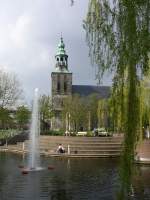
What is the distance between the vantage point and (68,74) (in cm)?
15550

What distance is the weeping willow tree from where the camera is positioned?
1151 cm

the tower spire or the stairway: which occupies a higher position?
the tower spire

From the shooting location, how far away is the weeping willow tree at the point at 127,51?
11508 mm

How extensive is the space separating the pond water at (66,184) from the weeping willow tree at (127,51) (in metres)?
12.6

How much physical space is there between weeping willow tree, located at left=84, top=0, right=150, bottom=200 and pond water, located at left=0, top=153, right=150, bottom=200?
12.6 m

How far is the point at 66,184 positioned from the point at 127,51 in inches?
774

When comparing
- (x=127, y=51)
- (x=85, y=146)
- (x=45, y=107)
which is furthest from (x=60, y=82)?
(x=127, y=51)

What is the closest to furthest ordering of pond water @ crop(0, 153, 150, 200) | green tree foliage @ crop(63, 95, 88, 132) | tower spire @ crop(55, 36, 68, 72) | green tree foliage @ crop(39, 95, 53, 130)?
1. pond water @ crop(0, 153, 150, 200)
2. green tree foliage @ crop(63, 95, 88, 132)
3. green tree foliage @ crop(39, 95, 53, 130)
4. tower spire @ crop(55, 36, 68, 72)

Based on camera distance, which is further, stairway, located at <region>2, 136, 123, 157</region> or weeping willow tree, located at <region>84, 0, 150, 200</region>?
stairway, located at <region>2, 136, 123, 157</region>

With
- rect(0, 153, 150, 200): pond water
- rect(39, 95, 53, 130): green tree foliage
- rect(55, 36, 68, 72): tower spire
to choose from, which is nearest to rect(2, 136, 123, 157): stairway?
rect(0, 153, 150, 200): pond water

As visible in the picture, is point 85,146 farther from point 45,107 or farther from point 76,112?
point 45,107

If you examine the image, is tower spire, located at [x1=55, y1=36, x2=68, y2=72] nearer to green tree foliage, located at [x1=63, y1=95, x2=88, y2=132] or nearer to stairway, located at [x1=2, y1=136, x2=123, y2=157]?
green tree foliage, located at [x1=63, y1=95, x2=88, y2=132]

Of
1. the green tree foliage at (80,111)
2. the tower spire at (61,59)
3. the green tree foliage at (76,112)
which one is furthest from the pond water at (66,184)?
the tower spire at (61,59)

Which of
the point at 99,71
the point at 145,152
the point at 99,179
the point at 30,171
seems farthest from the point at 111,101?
the point at 145,152
